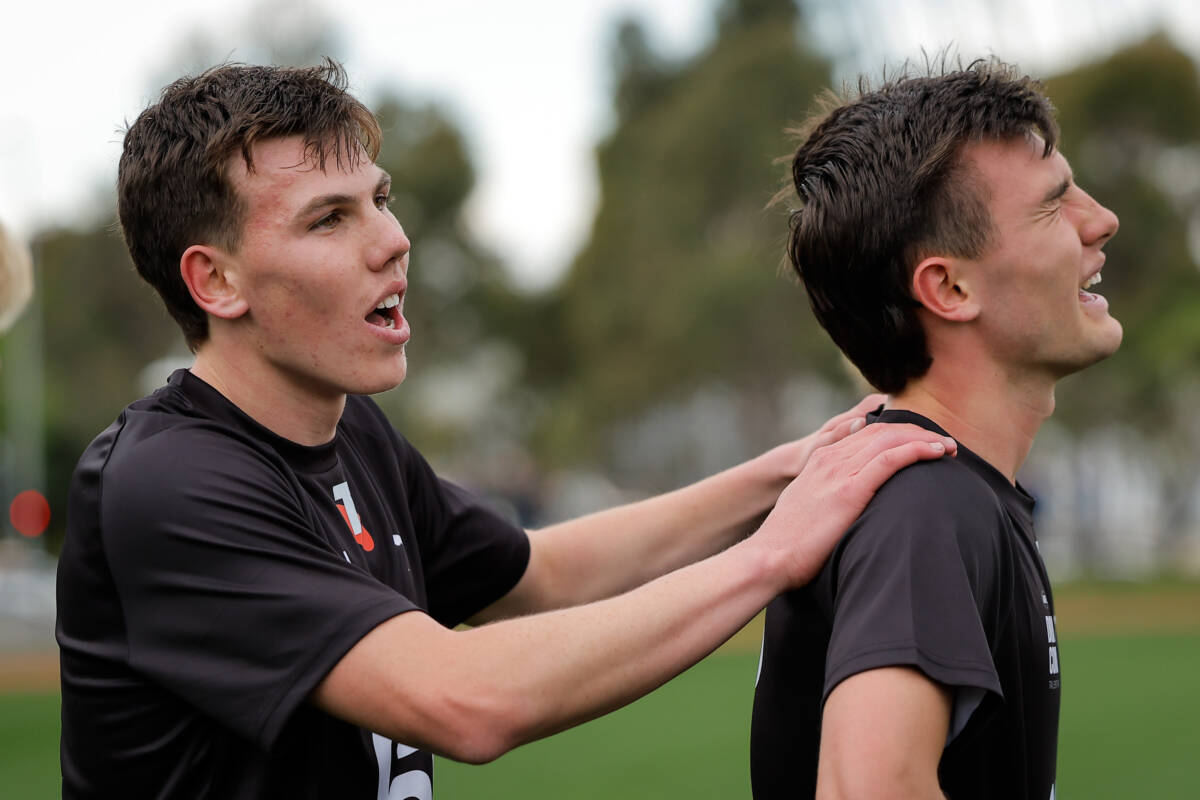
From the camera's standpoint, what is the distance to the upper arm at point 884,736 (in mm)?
2117

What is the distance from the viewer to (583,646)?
260 centimetres

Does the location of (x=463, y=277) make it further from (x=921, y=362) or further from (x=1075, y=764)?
(x=921, y=362)

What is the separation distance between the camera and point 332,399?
3084mm

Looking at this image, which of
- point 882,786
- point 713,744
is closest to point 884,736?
point 882,786

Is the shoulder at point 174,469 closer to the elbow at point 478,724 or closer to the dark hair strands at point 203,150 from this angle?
the dark hair strands at point 203,150

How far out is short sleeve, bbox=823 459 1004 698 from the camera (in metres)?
2.20

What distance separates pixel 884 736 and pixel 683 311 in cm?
3531

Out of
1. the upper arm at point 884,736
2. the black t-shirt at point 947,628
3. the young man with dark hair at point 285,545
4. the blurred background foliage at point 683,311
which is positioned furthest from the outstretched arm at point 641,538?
the blurred background foliage at point 683,311

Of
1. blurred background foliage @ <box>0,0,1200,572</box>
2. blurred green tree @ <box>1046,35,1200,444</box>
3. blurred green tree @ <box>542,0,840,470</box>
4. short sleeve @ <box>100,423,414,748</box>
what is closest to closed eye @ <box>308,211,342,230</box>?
short sleeve @ <box>100,423,414,748</box>

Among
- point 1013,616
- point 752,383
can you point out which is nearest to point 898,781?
point 1013,616

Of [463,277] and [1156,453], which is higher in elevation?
[463,277]

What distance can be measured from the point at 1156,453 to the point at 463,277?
954 inches

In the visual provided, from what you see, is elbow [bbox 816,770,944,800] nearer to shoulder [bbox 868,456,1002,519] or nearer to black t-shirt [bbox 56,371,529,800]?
shoulder [bbox 868,456,1002,519]

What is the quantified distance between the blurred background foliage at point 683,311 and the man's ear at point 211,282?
20070 mm
